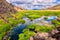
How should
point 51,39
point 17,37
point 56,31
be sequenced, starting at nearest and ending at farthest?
1. point 51,39
2. point 56,31
3. point 17,37

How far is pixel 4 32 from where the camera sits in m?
110

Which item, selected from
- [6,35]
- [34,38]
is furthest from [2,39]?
[34,38]

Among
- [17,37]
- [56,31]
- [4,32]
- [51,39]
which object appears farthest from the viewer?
[4,32]

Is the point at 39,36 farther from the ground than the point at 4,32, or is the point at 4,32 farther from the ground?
the point at 4,32

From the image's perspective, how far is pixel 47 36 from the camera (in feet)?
217

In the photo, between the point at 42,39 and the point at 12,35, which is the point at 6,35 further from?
the point at 42,39

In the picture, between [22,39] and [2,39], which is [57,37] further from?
[2,39]

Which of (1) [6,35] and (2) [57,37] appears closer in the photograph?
(2) [57,37]

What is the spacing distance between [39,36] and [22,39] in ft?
86.6

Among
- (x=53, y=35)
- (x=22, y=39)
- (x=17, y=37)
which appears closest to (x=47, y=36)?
(x=53, y=35)

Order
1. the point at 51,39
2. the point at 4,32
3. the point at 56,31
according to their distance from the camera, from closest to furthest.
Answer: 1. the point at 51,39
2. the point at 56,31
3. the point at 4,32

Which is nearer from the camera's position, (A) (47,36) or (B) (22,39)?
(A) (47,36)

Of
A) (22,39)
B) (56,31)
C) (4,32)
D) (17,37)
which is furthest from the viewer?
(4,32)

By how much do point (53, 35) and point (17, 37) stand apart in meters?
36.8
